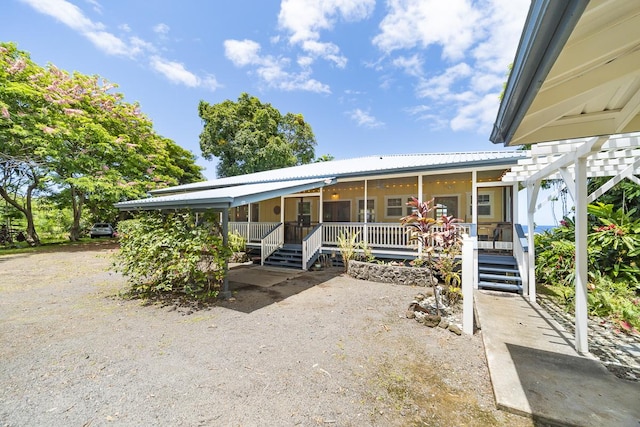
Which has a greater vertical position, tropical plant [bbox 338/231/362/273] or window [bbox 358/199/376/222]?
window [bbox 358/199/376/222]

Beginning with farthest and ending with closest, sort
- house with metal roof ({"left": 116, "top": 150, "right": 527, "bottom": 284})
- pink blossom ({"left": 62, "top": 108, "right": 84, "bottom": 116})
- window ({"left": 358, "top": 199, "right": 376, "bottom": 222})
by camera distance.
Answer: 1. pink blossom ({"left": 62, "top": 108, "right": 84, "bottom": 116})
2. window ({"left": 358, "top": 199, "right": 376, "bottom": 222})
3. house with metal roof ({"left": 116, "top": 150, "right": 527, "bottom": 284})

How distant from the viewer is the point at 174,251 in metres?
5.71

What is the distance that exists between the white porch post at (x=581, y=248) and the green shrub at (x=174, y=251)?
634cm

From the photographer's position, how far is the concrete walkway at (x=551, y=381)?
92.4 inches

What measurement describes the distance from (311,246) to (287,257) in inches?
55.9

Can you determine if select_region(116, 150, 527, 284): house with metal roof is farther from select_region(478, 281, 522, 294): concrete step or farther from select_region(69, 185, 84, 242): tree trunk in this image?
select_region(69, 185, 84, 242): tree trunk

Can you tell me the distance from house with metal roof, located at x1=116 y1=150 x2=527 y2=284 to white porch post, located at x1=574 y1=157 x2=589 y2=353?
3027 millimetres

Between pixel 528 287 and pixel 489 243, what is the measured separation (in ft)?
7.36

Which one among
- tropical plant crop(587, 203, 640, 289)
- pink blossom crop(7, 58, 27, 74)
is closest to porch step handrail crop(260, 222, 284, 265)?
tropical plant crop(587, 203, 640, 289)

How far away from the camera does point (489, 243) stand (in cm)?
812

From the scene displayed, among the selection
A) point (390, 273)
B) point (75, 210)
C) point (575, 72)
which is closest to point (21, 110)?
point (75, 210)

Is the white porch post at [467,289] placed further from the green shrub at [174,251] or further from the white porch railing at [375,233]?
the green shrub at [174,251]

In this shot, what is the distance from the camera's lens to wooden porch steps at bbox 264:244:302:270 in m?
9.94

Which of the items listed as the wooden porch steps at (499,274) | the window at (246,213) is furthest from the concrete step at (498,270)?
the window at (246,213)
